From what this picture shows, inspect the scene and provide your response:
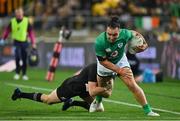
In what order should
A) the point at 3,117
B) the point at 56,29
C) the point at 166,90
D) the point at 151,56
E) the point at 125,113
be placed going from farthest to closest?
the point at 56,29, the point at 151,56, the point at 166,90, the point at 125,113, the point at 3,117

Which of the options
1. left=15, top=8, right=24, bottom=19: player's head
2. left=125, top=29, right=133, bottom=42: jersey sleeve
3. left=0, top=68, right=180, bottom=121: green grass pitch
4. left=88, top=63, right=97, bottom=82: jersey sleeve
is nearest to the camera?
left=0, top=68, right=180, bottom=121: green grass pitch

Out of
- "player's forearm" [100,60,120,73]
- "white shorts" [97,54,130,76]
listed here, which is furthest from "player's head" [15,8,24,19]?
"player's forearm" [100,60,120,73]

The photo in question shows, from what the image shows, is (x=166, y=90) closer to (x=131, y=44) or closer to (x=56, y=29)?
(x=131, y=44)

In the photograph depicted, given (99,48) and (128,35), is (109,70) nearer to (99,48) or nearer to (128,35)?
(99,48)

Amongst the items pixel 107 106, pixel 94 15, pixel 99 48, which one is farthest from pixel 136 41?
pixel 94 15

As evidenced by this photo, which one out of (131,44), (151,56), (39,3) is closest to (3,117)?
(131,44)

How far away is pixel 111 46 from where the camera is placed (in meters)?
14.1

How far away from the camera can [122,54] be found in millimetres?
14336

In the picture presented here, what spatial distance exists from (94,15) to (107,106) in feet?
62.2

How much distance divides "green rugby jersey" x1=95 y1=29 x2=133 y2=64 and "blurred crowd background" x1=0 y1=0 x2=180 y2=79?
17.1 m

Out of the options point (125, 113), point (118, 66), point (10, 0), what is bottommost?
point (125, 113)

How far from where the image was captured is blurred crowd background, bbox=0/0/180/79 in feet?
108

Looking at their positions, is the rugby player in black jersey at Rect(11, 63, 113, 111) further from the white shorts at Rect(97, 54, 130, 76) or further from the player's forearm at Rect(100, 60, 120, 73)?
the player's forearm at Rect(100, 60, 120, 73)

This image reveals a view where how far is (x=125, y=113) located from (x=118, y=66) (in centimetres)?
109
